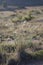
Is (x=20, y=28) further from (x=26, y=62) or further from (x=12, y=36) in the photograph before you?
(x=26, y=62)

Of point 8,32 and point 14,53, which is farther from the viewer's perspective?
point 8,32

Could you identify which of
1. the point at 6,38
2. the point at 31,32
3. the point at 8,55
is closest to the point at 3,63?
the point at 8,55

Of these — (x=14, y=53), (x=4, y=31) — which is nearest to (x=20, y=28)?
(x=4, y=31)

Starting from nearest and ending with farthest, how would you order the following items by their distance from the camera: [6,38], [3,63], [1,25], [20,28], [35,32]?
[3,63] < [6,38] < [35,32] < [20,28] < [1,25]

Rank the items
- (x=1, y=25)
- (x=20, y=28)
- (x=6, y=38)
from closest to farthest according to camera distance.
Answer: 1. (x=6, y=38)
2. (x=20, y=28)
3. (x=1, y=25)

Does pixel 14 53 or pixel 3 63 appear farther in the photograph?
pixel 14 53

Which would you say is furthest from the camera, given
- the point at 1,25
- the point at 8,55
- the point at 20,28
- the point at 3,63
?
the point at 1,25

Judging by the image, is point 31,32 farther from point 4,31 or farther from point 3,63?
point 3,63

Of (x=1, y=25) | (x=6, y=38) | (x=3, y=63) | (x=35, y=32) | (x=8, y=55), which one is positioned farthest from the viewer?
(x=1, y=25)

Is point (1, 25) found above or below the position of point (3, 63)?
below
